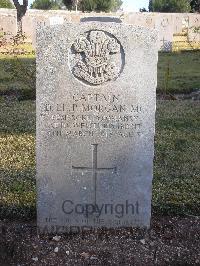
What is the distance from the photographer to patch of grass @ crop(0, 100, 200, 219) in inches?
190

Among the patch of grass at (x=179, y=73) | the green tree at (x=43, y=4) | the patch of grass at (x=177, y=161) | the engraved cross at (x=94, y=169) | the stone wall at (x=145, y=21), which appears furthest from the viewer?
the green tree at (x=43, y=4)

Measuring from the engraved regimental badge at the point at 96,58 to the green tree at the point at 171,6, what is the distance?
6335 cm

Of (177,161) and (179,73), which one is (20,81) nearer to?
(179,73)

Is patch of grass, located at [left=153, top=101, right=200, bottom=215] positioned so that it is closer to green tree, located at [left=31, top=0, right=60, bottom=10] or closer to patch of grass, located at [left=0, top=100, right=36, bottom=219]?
patch of grass, located at [left=0, top=100, right=36, bottom=219]

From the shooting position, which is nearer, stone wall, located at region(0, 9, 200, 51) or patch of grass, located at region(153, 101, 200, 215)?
patch of grass, located at region(153, 101, 200, 215)

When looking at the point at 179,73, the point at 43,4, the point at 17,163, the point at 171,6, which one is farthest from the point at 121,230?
the point at 43,4

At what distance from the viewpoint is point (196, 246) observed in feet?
13.3

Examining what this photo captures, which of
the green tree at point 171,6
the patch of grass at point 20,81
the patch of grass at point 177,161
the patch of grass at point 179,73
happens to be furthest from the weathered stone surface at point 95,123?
the green tree at point 171,6

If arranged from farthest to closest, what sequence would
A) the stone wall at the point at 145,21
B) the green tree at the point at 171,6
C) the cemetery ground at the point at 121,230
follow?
the green tree at the point at 171,6 → the stone wall at the point at 145,21 → the cemetery ground at the point at 121,230

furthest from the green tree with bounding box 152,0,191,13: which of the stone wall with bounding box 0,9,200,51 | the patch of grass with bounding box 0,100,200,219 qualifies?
the patch of grass with bounding box 0,100,200,219

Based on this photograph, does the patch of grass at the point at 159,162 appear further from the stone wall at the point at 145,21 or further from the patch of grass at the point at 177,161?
the stone wall at the point at 145,21

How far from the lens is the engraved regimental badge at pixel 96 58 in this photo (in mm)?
3793

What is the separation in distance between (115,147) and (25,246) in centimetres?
107

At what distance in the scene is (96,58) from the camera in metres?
3.86
